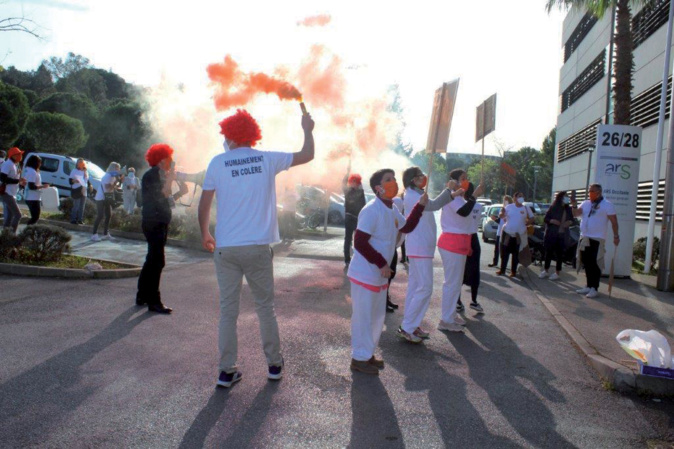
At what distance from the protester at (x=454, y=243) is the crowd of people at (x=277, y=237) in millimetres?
12

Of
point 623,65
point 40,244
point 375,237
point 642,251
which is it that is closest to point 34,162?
point 40,244

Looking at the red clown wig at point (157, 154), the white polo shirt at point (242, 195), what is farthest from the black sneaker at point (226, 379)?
the red clown wig at point (157, 154)

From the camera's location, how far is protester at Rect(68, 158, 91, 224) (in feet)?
45.7

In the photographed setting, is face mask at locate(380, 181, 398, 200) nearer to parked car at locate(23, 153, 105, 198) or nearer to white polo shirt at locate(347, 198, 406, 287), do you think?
white polo shirt at locate(347, 198, 406, 287)

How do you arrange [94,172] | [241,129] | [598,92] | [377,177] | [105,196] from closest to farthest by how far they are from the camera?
[241,129], [377,177], [105,196], [94,172], [598,92]

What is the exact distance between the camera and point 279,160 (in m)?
4.53

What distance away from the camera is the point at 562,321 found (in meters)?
7.46

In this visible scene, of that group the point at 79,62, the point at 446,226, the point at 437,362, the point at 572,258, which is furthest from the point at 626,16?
the point at 79,62

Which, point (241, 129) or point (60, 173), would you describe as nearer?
point (241, 129)

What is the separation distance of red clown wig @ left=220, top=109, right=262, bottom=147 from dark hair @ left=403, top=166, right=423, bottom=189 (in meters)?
2.11

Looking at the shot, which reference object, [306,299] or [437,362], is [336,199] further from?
[437,362]

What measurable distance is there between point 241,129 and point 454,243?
3140mm

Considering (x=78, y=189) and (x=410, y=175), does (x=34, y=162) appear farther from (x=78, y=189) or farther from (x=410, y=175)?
(x=410, y=175)

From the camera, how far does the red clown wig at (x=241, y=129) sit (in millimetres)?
4508
